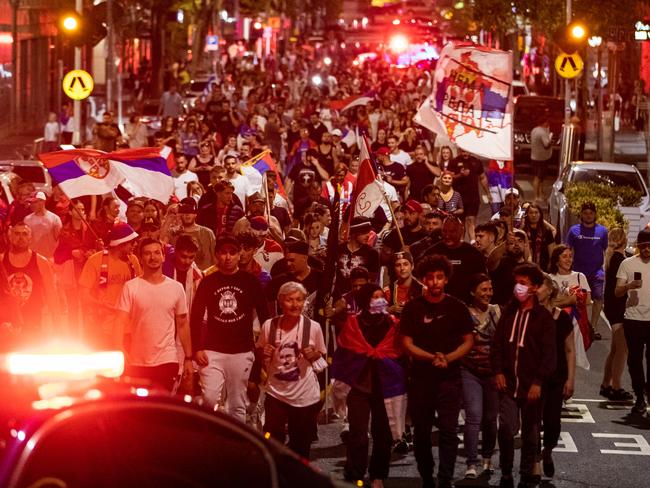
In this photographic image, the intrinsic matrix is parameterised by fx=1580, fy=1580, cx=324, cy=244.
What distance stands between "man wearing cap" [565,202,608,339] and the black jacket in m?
6.34

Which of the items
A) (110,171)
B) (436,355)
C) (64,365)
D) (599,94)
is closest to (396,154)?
(110,171)

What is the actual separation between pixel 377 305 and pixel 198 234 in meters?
3.82

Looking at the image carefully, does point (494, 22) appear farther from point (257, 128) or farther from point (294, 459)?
point (294, 459)

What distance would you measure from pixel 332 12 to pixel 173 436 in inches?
6071

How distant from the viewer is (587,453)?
11844mm

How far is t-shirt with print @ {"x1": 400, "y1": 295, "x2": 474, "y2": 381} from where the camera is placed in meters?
10.4

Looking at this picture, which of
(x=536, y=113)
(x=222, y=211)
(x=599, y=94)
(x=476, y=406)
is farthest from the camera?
(x=536, y=113)

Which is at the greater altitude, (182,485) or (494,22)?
(494,22)

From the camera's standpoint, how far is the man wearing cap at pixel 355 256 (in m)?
13.0

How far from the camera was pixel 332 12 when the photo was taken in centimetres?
15762

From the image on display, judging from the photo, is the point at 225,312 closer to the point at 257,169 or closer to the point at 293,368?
the point at 293,368

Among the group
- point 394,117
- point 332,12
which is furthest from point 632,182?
point 332,12

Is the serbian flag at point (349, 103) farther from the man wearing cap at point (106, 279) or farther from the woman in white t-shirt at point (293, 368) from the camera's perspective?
the woman in white t-shirt at point (293, 368)

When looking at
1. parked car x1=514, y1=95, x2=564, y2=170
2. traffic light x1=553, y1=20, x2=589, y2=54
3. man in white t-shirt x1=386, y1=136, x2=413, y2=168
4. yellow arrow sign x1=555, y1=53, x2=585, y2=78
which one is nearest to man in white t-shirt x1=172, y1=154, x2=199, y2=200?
man in white t-shirt x1=386, y1=136, x2=413, y2=168
